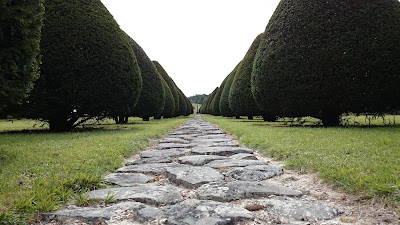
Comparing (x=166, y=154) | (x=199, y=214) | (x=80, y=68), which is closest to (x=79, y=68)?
(x=80, y=68)

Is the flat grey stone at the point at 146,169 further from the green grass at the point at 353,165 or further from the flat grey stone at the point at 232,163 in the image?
the green grass at the point at 353,165

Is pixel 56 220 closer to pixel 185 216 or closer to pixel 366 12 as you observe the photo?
pixel 185 216

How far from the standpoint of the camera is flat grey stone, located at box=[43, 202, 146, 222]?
1.93 meters

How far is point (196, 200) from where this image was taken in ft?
7.44

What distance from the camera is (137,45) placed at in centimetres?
1700

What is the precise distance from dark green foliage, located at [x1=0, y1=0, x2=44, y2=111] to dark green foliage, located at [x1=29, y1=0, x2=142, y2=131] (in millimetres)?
3926

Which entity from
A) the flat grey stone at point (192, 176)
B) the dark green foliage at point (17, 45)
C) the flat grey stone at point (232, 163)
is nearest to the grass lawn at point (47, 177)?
the flat grey stone at point (192, 176)

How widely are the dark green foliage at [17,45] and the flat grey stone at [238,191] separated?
3.05m

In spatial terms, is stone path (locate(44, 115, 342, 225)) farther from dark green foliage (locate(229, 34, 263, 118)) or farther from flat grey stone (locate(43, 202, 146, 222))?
dark green foliage (locate(229, 34, 263, 118))

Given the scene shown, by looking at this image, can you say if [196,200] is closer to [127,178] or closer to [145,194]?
[145,194]

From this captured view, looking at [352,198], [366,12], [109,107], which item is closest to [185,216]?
[352,198]

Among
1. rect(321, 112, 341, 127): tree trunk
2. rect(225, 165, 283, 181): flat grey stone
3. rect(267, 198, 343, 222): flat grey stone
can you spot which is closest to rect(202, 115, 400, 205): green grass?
rect(225, 165, 283, 181): flat grey stone

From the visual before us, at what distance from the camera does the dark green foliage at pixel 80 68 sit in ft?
26.7

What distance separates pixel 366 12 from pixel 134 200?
31.3 ft
